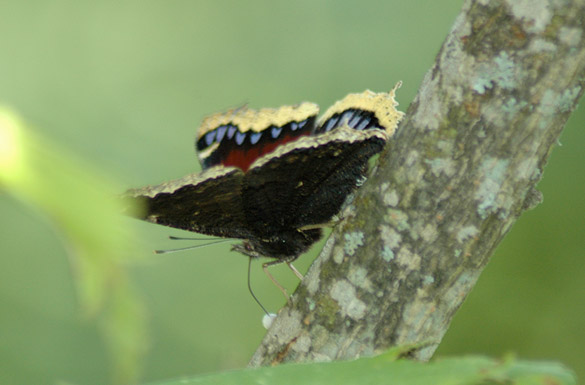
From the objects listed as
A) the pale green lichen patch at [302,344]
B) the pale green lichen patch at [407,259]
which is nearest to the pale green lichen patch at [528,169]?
the pale green lichen patch at [407,259]

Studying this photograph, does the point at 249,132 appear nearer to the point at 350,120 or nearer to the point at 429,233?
the point at 350,120

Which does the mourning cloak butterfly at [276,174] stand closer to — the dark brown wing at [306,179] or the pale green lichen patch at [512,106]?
the dark brown wing at [306,179]

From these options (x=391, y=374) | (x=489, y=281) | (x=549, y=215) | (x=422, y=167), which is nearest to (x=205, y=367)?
(x=489, y=281)

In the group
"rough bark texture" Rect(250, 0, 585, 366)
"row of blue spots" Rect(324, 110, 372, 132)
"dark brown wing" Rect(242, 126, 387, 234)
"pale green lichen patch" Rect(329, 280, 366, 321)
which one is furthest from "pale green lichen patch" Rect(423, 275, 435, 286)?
"row of blue spots" Rect(324, 110, 372, 132)

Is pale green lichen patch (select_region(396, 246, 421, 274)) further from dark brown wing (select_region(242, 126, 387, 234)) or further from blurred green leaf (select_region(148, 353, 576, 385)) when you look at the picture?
blurred green leaf (select_region(148, 353, 576, 385))

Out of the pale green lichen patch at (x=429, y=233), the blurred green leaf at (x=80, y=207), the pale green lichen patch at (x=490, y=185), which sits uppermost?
the pale green lichen patch at (x=429, y=233)

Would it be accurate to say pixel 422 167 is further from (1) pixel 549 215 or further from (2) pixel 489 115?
(1) pixel 549 215

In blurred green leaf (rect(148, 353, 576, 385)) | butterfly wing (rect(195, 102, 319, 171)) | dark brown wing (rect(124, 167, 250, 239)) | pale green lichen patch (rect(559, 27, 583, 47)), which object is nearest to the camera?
blurred green leaf (rect(148, 353, 576, 385))
